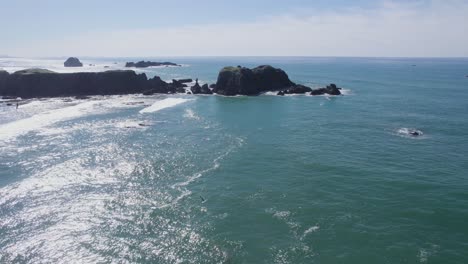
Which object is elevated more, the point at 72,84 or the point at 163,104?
the point at 72,84

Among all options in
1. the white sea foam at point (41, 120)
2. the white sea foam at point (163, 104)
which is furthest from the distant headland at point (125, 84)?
the white sea foam at point (41, 120)

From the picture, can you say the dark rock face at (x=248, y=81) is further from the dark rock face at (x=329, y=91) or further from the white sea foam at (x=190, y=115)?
the white sea foam at (x=190, y=115)

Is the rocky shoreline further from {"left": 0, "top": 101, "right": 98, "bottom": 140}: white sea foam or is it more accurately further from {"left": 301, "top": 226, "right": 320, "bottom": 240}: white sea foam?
{"left": 301, "top": 226, "right": 320, "bottom": 240}: white sea foam

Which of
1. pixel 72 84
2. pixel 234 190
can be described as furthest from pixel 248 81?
pixel 234 190

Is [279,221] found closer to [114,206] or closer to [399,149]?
[114,206]

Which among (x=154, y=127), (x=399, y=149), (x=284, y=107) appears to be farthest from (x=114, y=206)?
(x=284, y=107)

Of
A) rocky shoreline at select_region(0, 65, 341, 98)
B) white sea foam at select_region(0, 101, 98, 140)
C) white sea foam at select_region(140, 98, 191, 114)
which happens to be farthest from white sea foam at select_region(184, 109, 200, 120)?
rocky shoreline at select_region(0, 65, 341, 98)

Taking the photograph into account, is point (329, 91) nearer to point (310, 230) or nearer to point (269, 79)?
point (269, 79)
